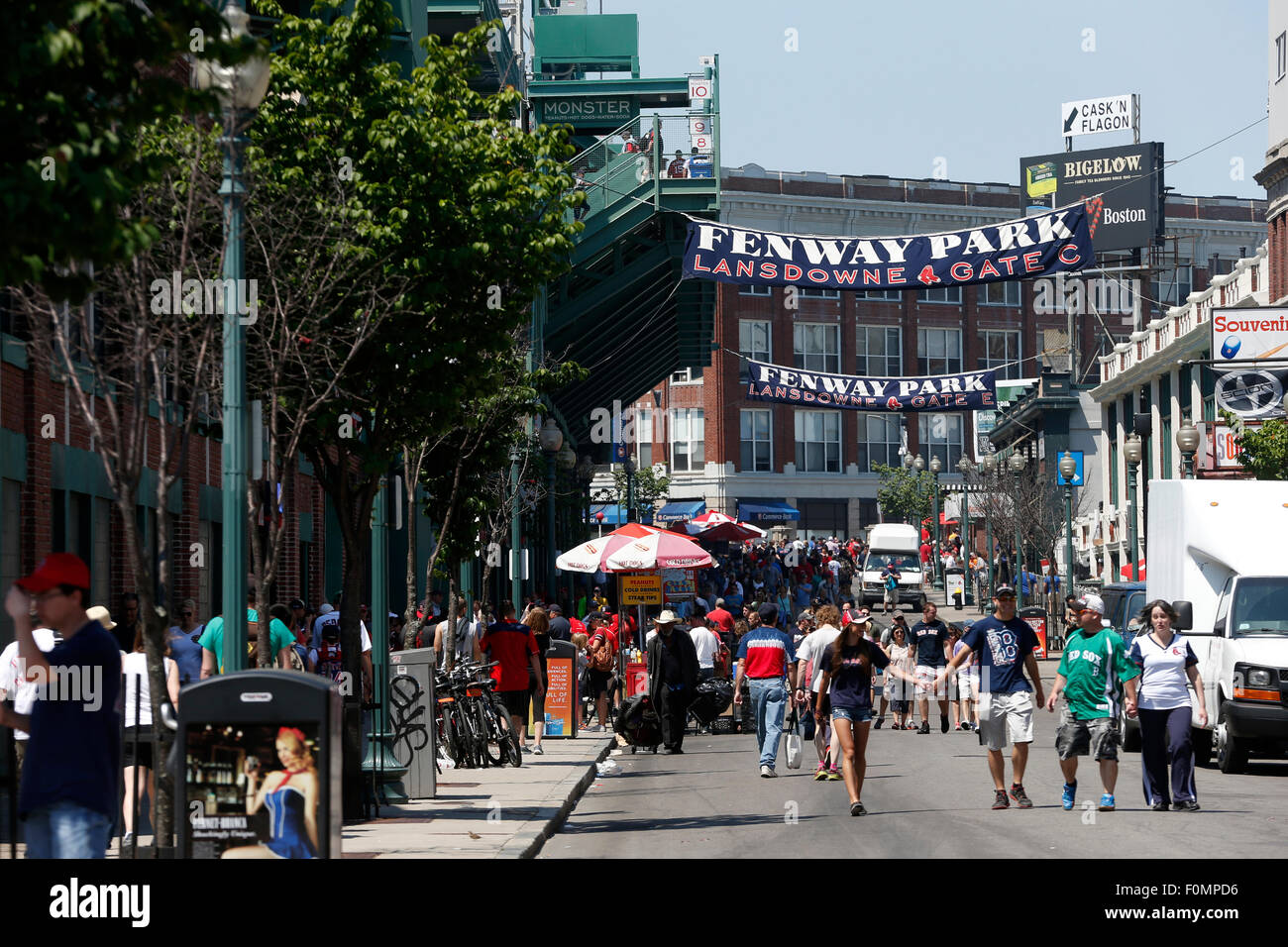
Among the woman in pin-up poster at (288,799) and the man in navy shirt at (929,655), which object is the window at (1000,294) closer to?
the man in navy shirt at (929,655)

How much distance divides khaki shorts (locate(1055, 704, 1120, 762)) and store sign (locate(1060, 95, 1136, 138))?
7724 cm

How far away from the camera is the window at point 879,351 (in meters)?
91.7

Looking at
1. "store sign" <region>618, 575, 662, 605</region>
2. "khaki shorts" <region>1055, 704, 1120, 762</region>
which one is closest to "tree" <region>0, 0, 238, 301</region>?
"khaki shorts" <region>1055, 704, 1120, 762</region>

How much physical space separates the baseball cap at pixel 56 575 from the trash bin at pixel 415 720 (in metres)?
8.08

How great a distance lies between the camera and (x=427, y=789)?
52.4 ft

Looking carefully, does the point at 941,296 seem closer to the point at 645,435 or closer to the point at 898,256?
the point at 645,435

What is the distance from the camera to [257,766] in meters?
8.34

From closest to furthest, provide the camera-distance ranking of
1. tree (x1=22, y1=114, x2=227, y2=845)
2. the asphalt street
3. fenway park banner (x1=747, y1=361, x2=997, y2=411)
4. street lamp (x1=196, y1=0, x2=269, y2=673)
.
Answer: tree (x1=22, y1=114, x2=227, y2=845) → street lamp (x1=196, y1=0, x2=269, y2=673) → the asphalt street → fenway park banner (x1=747, y1=361, x2=997, y2=411)

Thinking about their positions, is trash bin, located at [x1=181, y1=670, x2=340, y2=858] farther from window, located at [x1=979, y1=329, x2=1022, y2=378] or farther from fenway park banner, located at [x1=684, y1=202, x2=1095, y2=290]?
window, located at [x1=979, y1=329, x2=1022, y2=378]

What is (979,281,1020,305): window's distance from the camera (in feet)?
311

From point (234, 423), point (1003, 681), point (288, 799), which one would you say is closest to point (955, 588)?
point (1003, 681)

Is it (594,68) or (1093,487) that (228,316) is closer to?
(594,68)

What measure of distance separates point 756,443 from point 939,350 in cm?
1185

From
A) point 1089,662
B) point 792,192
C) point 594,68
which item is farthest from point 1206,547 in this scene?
point 792,192
